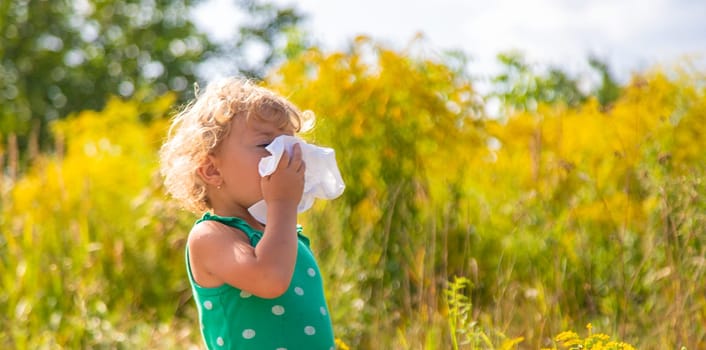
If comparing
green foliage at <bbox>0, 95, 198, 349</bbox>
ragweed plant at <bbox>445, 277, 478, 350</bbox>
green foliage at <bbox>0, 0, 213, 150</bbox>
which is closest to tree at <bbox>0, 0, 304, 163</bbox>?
green foliage at <bbox>0, 0, 213, 150</bbox>

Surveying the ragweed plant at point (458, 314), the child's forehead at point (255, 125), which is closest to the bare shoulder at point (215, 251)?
the child's forehead at point (255, 125)

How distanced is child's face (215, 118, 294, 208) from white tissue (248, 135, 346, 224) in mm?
41

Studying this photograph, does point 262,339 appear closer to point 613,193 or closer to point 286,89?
point 286,89

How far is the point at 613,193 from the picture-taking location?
212 inches

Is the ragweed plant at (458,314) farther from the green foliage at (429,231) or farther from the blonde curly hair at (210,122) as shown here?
the blonde curly hair at (210,122)

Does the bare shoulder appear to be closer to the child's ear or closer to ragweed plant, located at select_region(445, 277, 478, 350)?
the child's ear

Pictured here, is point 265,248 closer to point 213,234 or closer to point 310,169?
point 213,234

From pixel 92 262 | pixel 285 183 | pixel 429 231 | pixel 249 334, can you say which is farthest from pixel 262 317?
pixel 92 262

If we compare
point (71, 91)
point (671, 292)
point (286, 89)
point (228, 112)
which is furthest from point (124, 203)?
point (71, 91)

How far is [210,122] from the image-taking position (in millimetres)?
2240

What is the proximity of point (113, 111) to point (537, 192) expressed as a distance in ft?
16.6

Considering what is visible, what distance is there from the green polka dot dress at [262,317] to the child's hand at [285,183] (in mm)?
148

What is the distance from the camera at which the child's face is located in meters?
2.18

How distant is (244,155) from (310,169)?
0.61 feet
